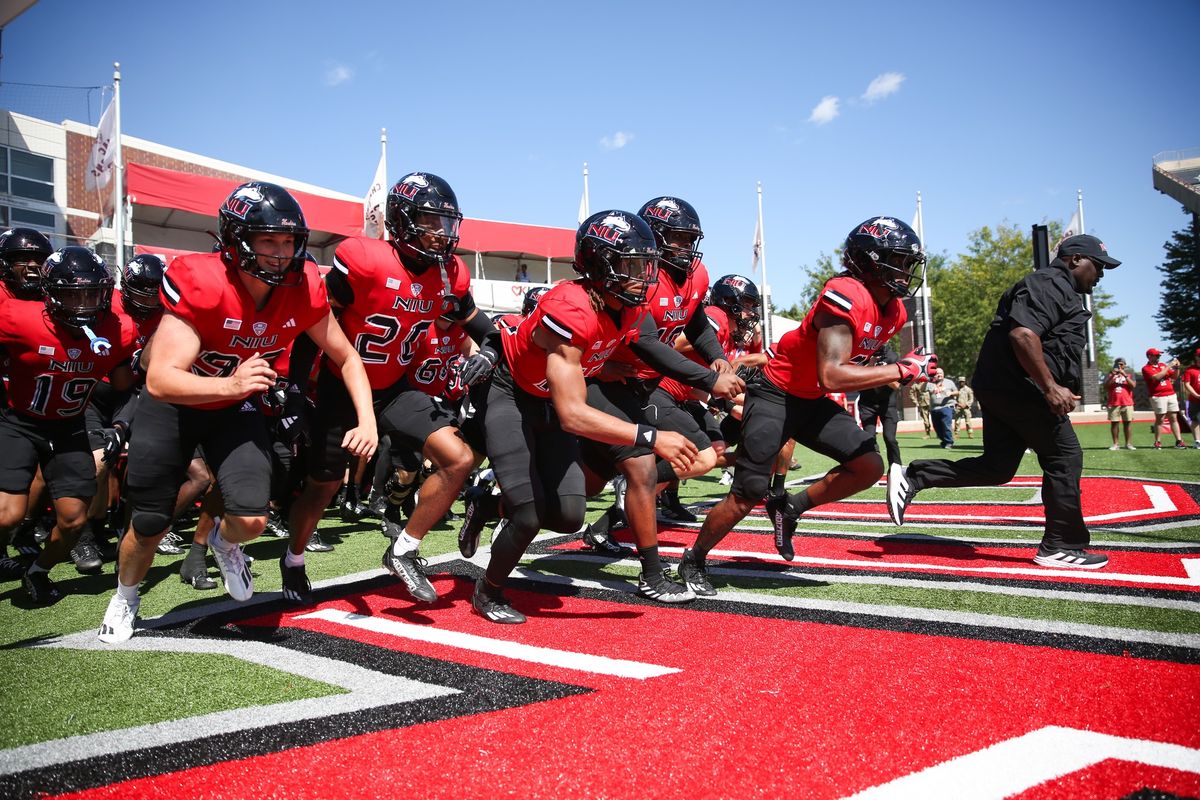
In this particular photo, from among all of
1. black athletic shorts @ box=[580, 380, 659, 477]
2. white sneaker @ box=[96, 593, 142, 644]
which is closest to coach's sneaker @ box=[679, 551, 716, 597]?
black athletic shorts @ box=[580, 380, 659, 477]

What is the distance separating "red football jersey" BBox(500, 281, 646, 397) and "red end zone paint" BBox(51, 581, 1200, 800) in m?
1.55

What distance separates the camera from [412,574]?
484cm

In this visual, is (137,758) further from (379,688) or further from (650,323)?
(650,323)

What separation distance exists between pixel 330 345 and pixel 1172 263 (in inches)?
2462

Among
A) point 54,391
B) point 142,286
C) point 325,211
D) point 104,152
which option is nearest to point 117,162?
point 104,152

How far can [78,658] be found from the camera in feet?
12.8

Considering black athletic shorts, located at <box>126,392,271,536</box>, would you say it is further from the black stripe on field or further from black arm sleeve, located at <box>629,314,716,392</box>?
black arm sleeve, located at <box>629,314,716,392</box>

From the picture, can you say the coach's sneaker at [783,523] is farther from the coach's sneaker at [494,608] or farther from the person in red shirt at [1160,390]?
the person in red shirt at [1160,390]

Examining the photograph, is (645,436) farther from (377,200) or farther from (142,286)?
(377,200)

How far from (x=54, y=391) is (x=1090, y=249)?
703 centimetres

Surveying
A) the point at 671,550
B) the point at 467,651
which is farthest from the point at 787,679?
the point at 671,550

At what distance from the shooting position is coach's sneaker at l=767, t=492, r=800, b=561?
5.77 metres

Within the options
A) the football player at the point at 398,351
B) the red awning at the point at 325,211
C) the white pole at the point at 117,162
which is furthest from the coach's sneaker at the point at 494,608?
the white pole at the point at 117,162

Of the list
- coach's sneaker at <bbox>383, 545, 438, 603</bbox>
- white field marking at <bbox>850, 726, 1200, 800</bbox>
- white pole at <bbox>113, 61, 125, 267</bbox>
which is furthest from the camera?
white pole at <bbox>113, 61, 125, 267</bbox>
